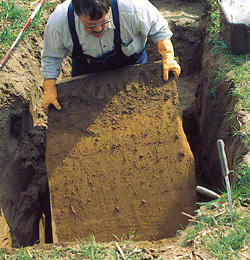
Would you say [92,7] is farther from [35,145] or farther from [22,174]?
[22,174]

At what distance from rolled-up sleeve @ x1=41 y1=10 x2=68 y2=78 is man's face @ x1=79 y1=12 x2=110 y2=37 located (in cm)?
31

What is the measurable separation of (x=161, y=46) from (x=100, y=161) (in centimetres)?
110

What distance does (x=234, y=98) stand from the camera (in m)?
3.31

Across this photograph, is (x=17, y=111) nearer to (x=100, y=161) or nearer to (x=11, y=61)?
(x=11, y=61)

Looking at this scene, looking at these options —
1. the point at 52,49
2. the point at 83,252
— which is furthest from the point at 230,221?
the point at 52,49

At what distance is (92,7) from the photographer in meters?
2.53

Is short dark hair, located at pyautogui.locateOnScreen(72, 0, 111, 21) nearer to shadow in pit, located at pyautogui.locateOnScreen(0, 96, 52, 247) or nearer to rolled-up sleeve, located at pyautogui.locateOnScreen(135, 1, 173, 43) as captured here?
rolled-up sleeve, located at pyautogui.locateOnScreen(135, 1, 173, 43)

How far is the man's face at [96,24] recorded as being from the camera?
2623mm

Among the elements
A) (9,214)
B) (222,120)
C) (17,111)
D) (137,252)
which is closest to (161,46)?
(222,120)

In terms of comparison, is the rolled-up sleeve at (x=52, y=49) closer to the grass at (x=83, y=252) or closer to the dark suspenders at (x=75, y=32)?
the dark suspenders at (x=75, y=32)

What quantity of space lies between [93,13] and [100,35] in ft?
0.86

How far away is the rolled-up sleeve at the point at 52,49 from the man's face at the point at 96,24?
310mm

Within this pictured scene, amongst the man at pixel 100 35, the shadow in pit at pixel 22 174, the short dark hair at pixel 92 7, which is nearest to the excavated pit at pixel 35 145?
the shadow in pit at pixel 22 174

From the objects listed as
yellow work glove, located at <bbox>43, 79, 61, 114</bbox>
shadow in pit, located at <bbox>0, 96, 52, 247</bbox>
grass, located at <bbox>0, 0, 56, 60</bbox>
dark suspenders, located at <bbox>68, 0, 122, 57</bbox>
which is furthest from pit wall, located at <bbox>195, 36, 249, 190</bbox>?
grass, located at <bbox>0, 0, 56, 60</bbox>
